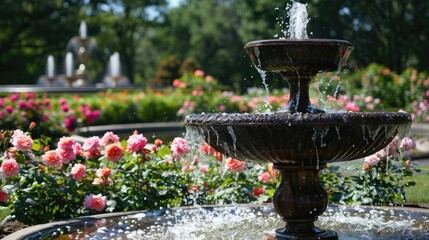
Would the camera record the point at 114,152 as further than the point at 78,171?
Yes

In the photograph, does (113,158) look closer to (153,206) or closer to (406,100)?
(153,206)

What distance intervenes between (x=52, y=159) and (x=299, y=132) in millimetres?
2605

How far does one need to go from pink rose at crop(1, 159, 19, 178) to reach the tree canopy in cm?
2682

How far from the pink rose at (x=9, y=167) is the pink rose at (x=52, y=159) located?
293mm

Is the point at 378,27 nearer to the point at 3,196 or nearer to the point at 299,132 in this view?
the point at 3,196

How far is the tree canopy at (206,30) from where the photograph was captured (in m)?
38.4

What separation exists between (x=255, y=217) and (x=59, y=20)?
4320 cm

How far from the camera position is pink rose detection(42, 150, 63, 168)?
20.8ft

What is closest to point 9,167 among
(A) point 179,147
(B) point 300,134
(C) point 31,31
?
(A) point 179,147

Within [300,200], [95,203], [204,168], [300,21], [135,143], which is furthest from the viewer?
[204,168]

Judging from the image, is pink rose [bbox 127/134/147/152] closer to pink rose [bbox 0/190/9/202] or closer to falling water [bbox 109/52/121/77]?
pink rose [bbox 0/190/9/202]

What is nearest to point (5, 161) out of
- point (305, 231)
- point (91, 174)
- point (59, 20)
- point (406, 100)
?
point (91, 174)

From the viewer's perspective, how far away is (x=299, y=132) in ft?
14.8

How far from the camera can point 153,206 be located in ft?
22.2
